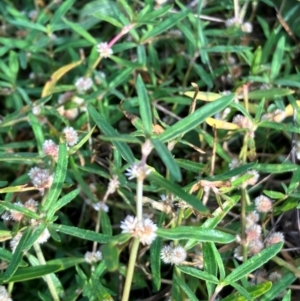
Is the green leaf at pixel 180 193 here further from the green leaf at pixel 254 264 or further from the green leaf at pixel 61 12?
the green leaf at pixel 61 12

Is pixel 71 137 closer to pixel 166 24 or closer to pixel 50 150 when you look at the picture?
pixel 50 150

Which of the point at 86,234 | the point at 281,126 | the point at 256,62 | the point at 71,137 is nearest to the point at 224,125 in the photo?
the point at 281,126

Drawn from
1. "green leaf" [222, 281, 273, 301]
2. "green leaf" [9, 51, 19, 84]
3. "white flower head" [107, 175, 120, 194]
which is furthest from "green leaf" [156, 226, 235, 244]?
"green leaf" [9, 51, 19, 84]

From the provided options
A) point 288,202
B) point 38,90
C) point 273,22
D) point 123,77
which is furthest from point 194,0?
point 288,202

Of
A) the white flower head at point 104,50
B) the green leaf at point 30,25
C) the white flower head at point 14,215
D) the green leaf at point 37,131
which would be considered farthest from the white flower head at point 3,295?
the green leaf at point 30,25

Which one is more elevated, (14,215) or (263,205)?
(14,215)

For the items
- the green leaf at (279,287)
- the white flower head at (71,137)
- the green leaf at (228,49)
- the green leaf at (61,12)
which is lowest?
the green leaf at (279,287)

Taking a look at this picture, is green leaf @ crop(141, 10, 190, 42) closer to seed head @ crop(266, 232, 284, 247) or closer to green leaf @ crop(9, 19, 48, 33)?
green leaf @ crop(9, 19, 48, 33)
